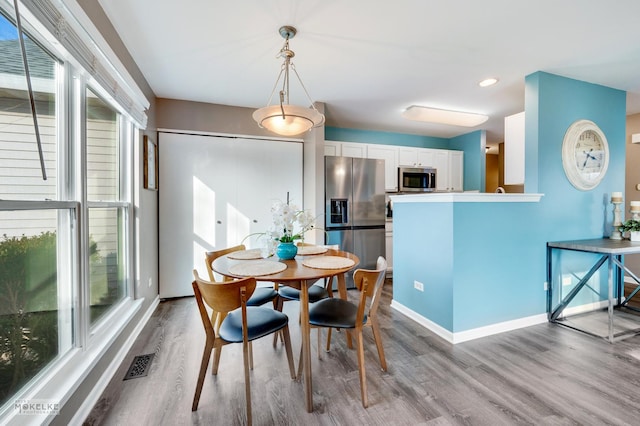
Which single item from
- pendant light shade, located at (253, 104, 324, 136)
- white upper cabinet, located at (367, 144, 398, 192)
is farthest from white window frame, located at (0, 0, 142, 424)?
white upper cabinet, located at (367, 144, 398, 192)

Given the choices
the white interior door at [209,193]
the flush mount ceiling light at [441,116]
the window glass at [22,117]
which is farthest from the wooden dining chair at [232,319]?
the flush mount ceiling light at [441,116]

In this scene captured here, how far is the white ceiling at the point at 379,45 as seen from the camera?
1.81m

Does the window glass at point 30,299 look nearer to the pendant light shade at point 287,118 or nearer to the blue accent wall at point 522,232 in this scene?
the pendant light shade at point 287,118

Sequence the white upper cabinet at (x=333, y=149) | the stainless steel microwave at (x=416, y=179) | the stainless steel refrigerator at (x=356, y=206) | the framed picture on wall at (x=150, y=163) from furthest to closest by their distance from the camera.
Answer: the stainless steel microwave at (x=416, y=179)
the white upper cabinet at (x=333, y=149)
the stainless steel refrigerator at (x=356, y=206)
the framed picture on wall at (x=150, y=163)

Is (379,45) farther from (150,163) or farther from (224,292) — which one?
(150,163)

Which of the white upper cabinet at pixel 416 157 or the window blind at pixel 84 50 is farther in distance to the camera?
the white upper cabinet at pixel 416 157

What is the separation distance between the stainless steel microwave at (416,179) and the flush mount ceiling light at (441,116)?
Answer: 3.25 ft

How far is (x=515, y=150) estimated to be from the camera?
3.02 metres

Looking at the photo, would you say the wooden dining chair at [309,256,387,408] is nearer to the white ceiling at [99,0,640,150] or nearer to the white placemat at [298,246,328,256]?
the white placemat at [298,246,328,256]

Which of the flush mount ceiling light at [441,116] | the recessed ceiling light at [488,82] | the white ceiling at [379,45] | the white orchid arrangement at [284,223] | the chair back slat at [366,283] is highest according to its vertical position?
the recessed ceiling light at [488,82]

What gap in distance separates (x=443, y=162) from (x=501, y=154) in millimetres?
2033

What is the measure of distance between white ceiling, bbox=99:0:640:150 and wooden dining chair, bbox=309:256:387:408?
1.70 meters

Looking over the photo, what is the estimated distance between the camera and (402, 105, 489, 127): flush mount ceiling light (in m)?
3.62

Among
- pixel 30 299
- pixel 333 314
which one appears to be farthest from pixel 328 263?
pixel 30 299
